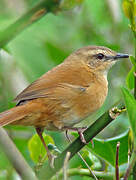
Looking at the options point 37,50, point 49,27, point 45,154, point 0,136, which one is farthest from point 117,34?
point 0,136

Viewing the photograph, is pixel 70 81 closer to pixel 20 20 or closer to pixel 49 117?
pixel 49 117

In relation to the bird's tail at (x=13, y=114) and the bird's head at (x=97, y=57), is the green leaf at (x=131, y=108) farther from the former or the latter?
the bird's head at (x=97, y=57)

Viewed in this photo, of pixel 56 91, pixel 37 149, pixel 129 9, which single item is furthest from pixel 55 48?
pixel 129 9

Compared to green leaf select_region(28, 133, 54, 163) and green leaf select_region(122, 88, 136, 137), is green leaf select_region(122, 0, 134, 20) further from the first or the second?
green leaf select_region(28, 133, 54, 163)

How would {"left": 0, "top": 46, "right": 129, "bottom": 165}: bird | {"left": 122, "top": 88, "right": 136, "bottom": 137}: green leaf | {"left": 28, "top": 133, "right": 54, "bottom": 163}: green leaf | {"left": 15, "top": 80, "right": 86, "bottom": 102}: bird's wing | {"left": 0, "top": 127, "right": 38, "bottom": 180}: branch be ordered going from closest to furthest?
{"left": 0, "top": 127, "right": 38, "bottom": 180}: branch < {"left": 122, "top": 88, "right": 136, "bottom": 137}: green leaf < {"left": 28, "top": 133, "right": 54, "bottom": 163}: green leaf < {"left": 0, "top": 46, "right": 129, "bottom": 165}: bird < {"left": 15, "top": 80, "right": 86, "bottom": 102}: bird's wing

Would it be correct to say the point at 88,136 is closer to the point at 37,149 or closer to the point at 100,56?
the point at 37,149

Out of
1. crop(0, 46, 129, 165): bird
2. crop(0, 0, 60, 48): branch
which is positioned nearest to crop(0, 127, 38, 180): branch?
crop(0, 0, 60, 48): branch
